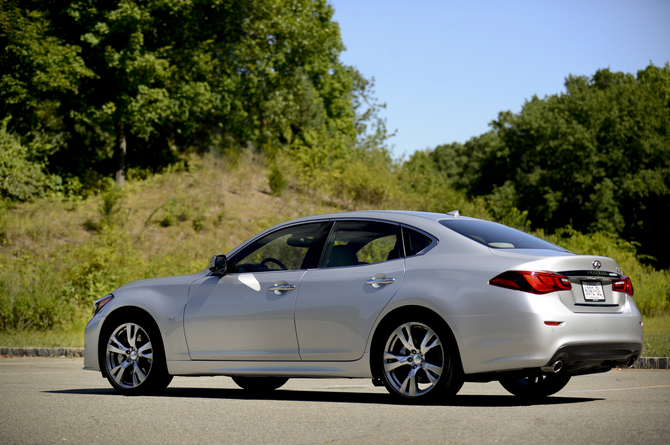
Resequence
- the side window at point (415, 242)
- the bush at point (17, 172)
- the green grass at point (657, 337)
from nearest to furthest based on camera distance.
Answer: the side window at point (415, 242), the green grass at point (657, 337), the bush at point (17, 172)

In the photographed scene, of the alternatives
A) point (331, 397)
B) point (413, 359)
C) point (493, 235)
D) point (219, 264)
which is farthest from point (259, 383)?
point (493, 235)

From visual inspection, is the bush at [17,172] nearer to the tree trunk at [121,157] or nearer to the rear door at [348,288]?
the tree trunk at [121,157]

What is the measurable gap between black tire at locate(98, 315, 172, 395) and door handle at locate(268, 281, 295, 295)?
57.9 inches

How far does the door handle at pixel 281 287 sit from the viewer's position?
7.52 m

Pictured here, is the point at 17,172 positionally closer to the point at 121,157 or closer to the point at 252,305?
the point at 121,157

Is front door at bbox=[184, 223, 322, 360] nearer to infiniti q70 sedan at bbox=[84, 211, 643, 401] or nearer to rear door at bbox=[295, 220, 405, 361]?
infiniti q70 sedan at bbox=[84, 211, 643, 401]

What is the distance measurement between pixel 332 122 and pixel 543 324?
1927 inches

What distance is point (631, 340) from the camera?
6797mm

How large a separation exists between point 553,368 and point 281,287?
265 cm

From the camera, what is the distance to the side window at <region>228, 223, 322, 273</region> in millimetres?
7785

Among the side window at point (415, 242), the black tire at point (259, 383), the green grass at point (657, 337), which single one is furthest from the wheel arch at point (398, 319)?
the green grass at point (657, 337)

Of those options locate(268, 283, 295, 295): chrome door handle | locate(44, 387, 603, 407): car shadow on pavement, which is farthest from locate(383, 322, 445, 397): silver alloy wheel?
locate(268, 283, 295, 295): chrome door handle

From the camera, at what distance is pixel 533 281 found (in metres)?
6.32

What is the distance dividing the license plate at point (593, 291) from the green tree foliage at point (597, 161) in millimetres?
42823
